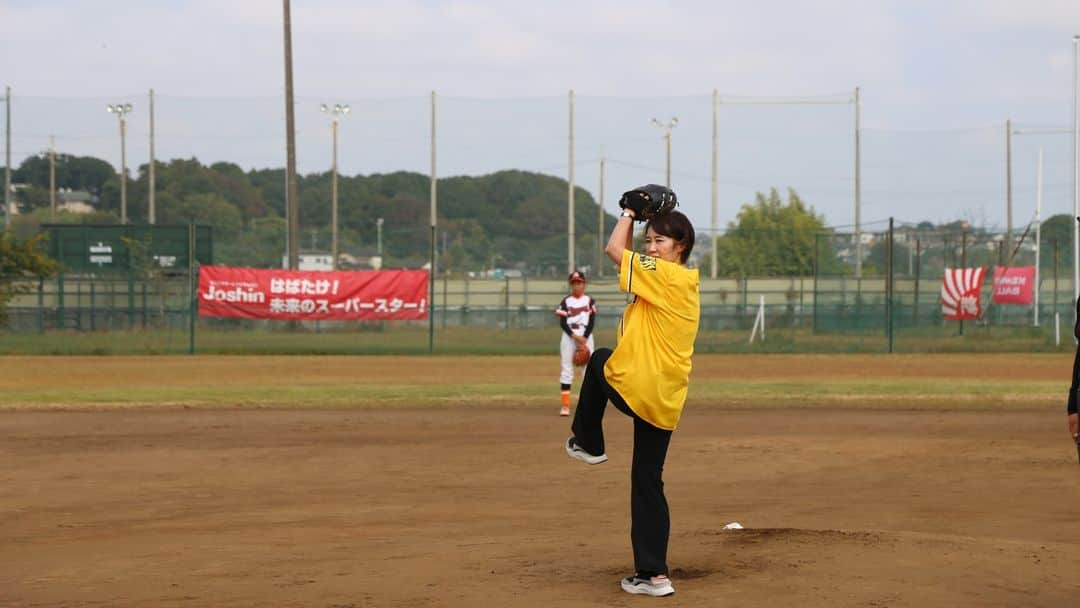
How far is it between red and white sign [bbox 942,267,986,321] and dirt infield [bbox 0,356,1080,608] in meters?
17.8

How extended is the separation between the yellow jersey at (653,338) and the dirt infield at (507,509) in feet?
A: 3.35

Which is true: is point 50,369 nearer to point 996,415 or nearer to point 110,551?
point 996,415

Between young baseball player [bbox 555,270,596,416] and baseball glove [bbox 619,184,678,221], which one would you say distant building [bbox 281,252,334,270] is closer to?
young baseball player [bbox 555,270,596,416]

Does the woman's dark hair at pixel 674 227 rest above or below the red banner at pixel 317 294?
above

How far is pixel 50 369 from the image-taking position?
27375 millimetres

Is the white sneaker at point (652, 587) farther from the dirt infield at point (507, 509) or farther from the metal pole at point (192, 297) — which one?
the metal pole at point (192, 297)

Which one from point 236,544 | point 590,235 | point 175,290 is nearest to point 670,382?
point 236,544

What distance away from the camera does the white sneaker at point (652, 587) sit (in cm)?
682

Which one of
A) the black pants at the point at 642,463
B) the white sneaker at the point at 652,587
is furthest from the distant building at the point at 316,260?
the white sneaker at the point at 652,587

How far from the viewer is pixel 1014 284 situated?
41.1 metres

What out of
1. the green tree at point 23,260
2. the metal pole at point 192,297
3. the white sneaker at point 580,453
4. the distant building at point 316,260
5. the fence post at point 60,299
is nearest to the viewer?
the white sneaker at point 580,453

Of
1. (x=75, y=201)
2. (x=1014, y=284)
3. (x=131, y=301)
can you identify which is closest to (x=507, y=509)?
(x=131, y=301)

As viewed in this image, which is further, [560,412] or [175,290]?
[175,290]

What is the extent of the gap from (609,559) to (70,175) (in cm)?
7588
